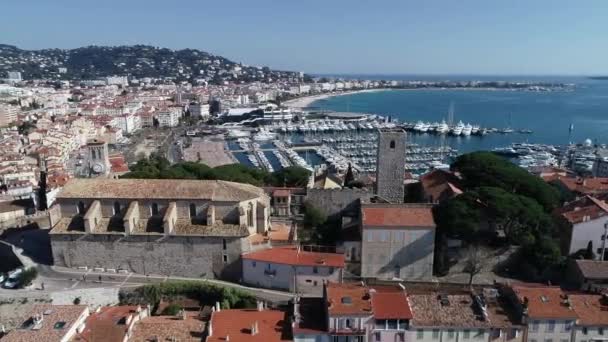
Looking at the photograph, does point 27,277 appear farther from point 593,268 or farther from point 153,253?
point 593,268

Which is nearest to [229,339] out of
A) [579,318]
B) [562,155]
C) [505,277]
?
[579,318]

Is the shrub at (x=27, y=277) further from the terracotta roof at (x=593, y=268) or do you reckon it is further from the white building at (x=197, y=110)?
the white building at (x=197, y=110)

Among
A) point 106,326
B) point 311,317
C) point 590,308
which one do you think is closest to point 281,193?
point 311,317

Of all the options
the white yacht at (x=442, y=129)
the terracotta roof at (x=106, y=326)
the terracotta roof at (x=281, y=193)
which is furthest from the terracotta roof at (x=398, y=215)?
the white yacht at (x=442, y=129)

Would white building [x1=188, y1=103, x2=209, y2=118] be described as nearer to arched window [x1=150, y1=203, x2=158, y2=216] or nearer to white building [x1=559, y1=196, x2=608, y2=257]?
arched window [x1=150, y1=203, x2=158, y2=216]

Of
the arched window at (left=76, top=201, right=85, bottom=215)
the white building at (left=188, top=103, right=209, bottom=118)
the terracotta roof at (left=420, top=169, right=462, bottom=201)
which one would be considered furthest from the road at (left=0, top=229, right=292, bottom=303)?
the white building at (left=188, top=103, right=209, bottom=118)
